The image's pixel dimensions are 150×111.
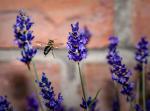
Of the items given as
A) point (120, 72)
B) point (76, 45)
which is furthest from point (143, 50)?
point (76, 45)

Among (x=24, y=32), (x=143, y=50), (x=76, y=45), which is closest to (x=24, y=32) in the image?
(x=24, y=32)

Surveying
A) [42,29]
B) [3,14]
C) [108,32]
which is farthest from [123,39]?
[3,14]

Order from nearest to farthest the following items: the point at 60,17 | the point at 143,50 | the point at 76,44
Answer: the point at 76,44, the point at 143,50, the point at 60,17

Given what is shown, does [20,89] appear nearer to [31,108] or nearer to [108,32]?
[31,108]

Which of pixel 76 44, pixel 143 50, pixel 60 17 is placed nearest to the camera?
pixel 76 44

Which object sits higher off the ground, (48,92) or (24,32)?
(24,32)

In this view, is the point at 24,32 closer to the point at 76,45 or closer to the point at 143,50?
the point at 76,45

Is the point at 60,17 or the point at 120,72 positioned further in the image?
the point at 60,17

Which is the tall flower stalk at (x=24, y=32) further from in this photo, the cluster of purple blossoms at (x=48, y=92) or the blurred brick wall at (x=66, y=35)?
the blurred brick wall at (x=66, y=35)

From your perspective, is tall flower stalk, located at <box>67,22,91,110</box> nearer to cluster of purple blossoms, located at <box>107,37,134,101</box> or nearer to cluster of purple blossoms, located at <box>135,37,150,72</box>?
cluster of purple blossoms, located at <box>107,37,134,101</box>

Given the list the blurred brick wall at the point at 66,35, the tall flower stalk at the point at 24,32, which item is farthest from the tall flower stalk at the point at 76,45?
the blurred brick wall at the point at 66,35
